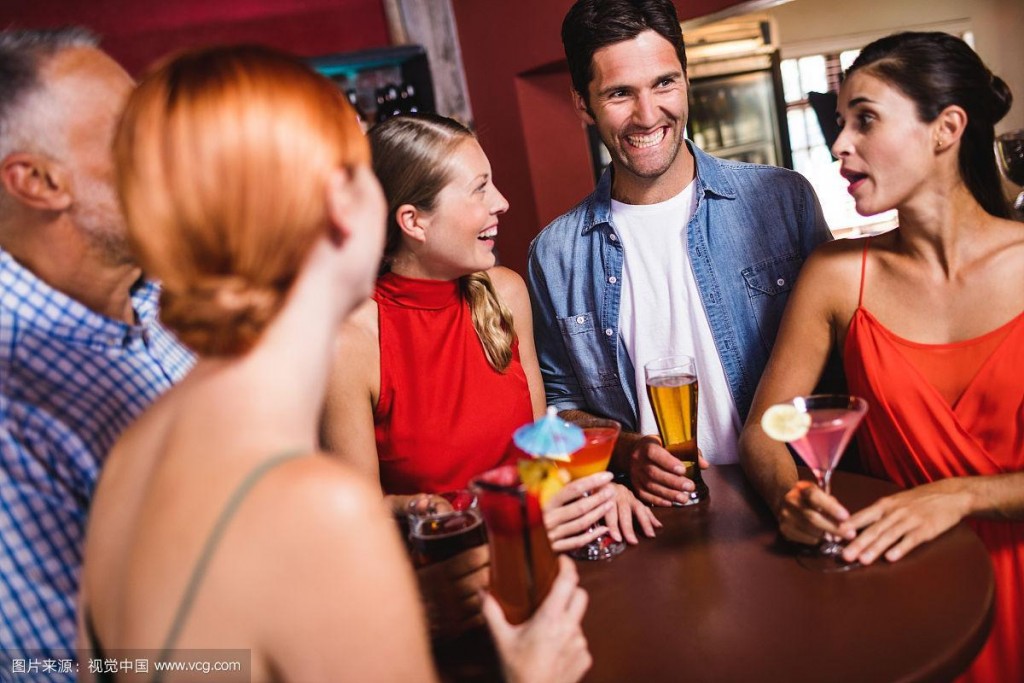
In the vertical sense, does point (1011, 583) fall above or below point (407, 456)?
below

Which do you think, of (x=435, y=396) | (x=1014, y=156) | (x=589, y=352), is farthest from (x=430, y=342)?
(x=1014, y=156)

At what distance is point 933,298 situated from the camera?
2.04m

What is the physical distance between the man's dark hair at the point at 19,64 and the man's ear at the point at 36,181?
0.04 m

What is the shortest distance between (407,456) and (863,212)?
133 cm

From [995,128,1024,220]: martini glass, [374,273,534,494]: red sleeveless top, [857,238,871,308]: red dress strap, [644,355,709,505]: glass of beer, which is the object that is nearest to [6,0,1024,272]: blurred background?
[995,128,1024,220]: martini glass

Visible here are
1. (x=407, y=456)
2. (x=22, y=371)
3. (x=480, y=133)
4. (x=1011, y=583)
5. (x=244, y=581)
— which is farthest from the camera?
(x=480, y=133)

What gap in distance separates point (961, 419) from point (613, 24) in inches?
55.9

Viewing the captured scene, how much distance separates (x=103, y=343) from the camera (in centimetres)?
164

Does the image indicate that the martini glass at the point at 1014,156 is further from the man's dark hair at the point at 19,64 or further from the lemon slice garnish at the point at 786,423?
the man's dark hair at the point at 19,64

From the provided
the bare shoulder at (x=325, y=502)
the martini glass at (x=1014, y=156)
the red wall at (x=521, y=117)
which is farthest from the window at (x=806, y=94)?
the bare shoulder at (x=325, y=502)

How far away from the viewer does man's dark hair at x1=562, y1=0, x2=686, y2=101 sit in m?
2.44

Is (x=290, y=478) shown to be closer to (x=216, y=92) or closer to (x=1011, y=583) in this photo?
(x=216, y=92)

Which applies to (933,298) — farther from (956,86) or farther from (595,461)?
(595,461)

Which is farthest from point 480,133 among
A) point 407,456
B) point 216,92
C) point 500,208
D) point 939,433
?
point 216,92
